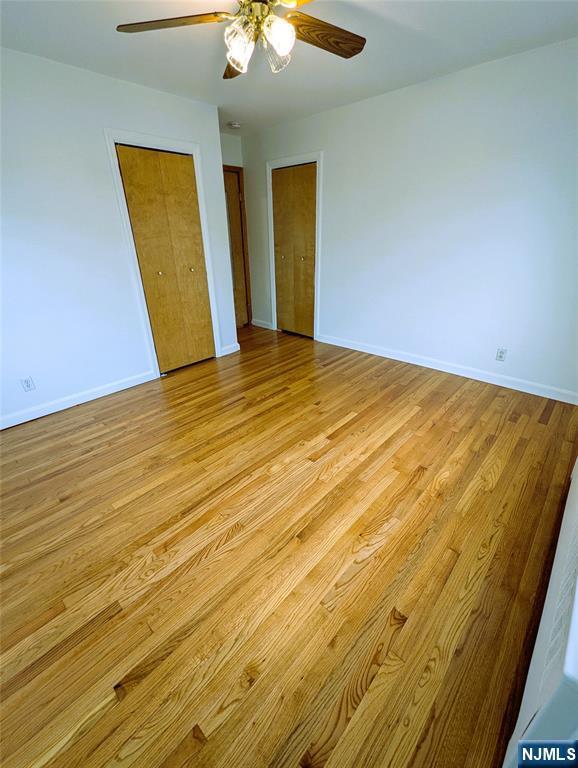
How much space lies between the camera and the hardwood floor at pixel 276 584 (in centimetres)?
97

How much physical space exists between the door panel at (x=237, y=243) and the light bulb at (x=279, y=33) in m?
3.06

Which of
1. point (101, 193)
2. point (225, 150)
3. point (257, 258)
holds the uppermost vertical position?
point (225, 150)

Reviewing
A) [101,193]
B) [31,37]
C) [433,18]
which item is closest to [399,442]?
[433,18]

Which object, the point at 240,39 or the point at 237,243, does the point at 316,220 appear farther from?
the point at 240,39

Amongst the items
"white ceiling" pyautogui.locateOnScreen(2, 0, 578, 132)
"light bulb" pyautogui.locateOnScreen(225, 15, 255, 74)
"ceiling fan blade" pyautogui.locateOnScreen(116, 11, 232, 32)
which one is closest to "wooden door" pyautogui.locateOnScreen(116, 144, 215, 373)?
"white ceiling" pyautogui.locateOnScreen(2, 0, 578, 132)

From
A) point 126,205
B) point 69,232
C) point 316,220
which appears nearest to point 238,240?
point 316,220

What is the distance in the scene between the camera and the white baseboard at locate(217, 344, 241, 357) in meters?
3.89

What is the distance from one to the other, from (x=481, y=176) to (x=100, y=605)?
12.1 feet

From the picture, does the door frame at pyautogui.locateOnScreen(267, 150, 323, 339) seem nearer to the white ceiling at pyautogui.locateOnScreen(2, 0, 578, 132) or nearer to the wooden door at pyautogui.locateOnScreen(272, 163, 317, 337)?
the wooden door at pyautogui.locateOnScreen(272, 163, 317, 337)

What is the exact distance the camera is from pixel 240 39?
1.50 m

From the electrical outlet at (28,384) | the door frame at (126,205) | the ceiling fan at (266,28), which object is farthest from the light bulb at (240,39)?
the electrical outlet at (28,384)

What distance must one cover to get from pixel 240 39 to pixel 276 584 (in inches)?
94.7

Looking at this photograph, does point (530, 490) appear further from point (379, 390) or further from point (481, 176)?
point (481, 176)

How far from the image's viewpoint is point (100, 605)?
1313 millimetres
